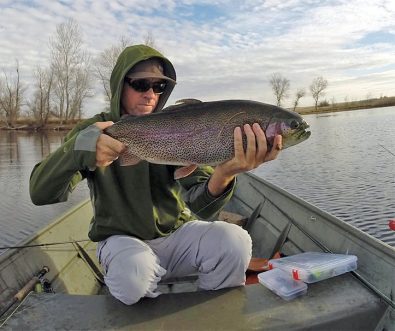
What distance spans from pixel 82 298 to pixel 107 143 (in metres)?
0.99

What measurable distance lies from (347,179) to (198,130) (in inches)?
461

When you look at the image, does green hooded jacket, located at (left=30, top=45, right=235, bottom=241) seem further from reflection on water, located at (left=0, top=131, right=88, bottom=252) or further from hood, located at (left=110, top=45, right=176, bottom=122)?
reflection on water, located at (left=0, top=131, right=88, bottom=252)

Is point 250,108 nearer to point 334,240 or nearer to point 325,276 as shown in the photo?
point 325,276

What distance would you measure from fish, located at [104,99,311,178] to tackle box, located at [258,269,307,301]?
0.84 meters

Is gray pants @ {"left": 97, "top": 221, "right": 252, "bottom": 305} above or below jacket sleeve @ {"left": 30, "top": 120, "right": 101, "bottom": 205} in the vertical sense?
below

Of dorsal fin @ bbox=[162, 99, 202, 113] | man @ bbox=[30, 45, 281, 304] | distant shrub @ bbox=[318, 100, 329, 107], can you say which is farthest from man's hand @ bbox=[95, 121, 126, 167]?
distant shrub @ bbox=[318, 100, 329, 107]

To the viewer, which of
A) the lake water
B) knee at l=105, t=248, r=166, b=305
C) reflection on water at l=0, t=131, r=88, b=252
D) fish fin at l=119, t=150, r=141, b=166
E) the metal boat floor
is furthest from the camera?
the lake water

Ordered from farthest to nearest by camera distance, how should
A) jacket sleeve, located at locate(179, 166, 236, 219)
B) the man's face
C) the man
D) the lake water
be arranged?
the lake water → the man's face → jacket sleeve, located at locate(179, 166, 236, 219) → the man

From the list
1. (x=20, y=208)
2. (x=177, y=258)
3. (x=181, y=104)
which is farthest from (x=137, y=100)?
(x=20, y=208)

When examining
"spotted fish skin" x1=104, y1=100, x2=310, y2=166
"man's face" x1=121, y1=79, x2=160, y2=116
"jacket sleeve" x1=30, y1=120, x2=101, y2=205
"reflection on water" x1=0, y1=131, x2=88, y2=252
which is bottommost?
"reflection on water" x1=0, y1=131, x2=88, y2=252

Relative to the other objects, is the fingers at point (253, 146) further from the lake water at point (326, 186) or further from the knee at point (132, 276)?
the lake water at point (326, 186)

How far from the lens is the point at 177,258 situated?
2959 millimetres

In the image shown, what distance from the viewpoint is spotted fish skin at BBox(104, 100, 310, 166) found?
8.48 ft

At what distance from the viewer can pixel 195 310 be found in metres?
2.38
